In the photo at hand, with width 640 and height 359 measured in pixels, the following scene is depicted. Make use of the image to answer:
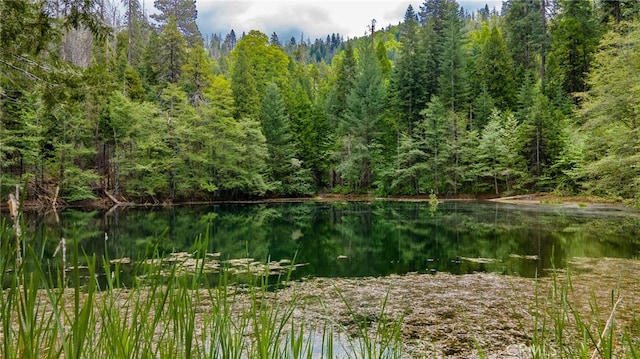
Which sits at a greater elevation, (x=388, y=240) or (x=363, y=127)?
(x=363, y=127)

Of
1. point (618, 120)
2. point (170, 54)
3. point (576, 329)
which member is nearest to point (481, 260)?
point (576, 329)

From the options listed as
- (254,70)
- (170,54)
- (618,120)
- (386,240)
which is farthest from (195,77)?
(618,120)

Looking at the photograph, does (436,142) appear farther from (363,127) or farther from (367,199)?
(367,199)

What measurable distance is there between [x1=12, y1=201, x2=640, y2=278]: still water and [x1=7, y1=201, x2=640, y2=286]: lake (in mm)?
25

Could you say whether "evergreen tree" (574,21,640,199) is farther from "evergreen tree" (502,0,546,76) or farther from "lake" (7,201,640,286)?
"evergreen tree" (502,0,546,76)

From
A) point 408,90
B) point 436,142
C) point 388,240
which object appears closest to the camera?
point 388,240

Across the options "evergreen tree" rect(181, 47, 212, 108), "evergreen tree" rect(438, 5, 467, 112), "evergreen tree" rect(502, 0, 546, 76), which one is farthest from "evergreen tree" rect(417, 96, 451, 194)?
"evergreen tree" rect(181, 47, 212, 108)

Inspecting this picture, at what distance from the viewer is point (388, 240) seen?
43.0 ft

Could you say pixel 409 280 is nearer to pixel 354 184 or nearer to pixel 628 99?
pixel 628 99

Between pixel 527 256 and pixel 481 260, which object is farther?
pixel 527 256

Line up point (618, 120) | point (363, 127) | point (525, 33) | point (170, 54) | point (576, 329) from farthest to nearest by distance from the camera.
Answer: point (525, 33) < point (363, 127) < point (170, 54) < point (618, 120) < point (576, 329)

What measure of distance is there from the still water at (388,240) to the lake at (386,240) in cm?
2

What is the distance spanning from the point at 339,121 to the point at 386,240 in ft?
90.4

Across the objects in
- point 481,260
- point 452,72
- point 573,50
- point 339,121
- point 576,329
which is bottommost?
point 481,260
